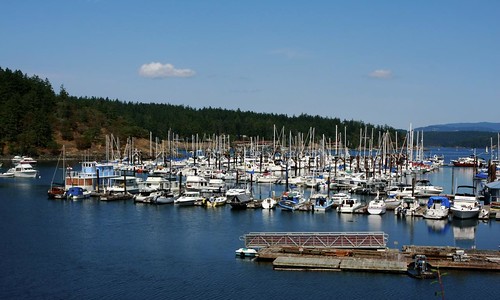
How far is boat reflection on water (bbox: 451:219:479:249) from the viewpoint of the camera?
42647mm

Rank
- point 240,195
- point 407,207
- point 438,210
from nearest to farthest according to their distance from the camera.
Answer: point 438,210, point 407,207, point 240,195

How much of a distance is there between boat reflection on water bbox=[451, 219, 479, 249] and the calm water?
74 millimetres

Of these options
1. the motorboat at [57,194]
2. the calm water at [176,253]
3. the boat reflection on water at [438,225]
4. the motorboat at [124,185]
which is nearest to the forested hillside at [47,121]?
the motorboat at [124,185]

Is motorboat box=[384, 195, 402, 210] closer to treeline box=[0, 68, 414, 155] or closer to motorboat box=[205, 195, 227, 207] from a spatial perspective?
motorboat box=[205, 195, 227, 207]

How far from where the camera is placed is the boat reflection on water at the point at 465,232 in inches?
1679

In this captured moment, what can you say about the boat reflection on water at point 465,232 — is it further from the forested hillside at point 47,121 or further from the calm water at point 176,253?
the forested hillside at point 47,121

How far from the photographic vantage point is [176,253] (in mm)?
39531

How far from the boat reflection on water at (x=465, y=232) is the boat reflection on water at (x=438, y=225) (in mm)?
621

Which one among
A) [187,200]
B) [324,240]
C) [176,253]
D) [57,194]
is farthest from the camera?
[57,194]

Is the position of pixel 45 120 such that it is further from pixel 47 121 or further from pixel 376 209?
pixel 376 209

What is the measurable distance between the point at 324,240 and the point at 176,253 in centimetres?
961

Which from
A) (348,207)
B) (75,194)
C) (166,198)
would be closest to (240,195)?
(166,198)

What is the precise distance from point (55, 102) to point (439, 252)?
138337mm

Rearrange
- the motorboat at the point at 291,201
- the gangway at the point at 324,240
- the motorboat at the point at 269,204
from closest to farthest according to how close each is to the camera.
A: the gangway at the point at 324,240
the motorboat at the point at 291,201
the motorboat at the point at 269,204
